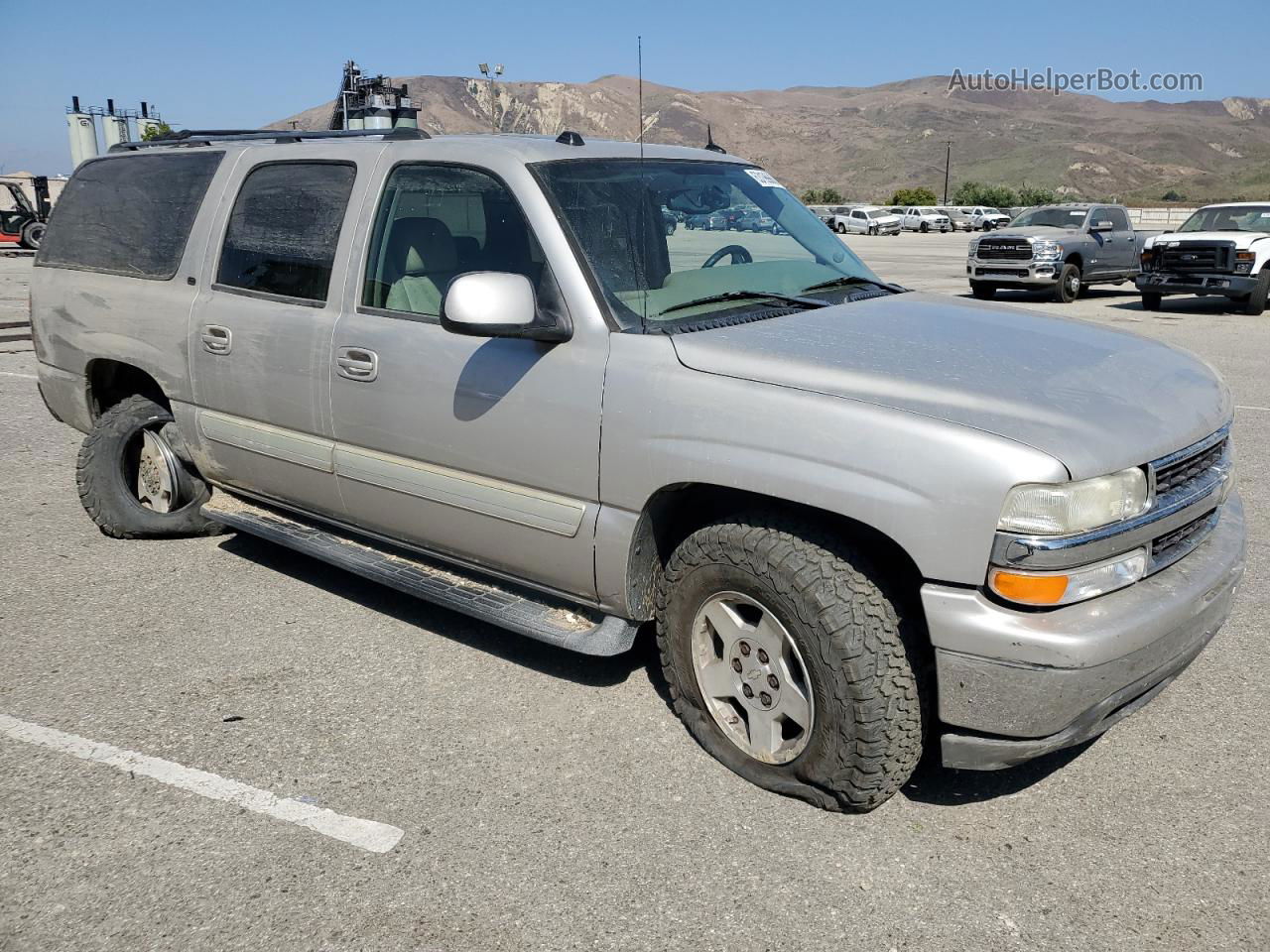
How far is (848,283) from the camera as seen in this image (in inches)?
164

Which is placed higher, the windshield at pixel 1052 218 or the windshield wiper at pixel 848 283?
the windshield at pixel 1052 218

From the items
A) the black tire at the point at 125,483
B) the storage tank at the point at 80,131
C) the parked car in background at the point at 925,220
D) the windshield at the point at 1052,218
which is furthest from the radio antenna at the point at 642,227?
the parked car in background at the point at 925,220

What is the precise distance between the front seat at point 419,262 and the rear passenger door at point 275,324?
0.23 metres

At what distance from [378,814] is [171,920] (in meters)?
0.62

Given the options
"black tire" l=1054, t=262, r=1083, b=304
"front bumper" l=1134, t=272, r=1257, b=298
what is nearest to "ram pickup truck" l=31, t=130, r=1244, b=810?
"front bumper" l=1134, t=272, r=1257, b=298

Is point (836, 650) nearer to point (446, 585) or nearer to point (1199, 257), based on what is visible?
point (446, 585)

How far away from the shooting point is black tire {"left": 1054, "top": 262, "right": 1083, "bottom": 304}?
18.6m

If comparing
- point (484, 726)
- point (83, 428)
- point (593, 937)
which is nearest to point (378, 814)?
point (484, 726)

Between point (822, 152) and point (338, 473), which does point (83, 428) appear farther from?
point (822, 152)

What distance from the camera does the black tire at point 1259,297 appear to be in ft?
51.8

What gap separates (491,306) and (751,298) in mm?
991

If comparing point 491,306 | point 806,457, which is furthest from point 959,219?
point 806,457

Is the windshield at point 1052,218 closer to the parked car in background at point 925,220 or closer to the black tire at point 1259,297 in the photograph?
the black tire at point 1259,297

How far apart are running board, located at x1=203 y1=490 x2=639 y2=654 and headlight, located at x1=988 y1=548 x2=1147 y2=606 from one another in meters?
1.28
